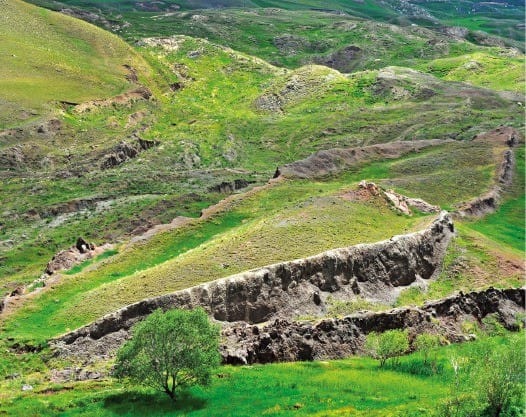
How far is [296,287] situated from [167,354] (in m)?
19.0

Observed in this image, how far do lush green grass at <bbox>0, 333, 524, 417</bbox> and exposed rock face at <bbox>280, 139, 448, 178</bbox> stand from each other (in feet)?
183

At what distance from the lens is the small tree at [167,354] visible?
39312 millimetres

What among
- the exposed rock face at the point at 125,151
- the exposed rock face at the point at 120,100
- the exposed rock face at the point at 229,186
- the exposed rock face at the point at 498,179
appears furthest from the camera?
the exposed rock face at the point at 120,100

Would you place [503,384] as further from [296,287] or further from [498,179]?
[498,179]

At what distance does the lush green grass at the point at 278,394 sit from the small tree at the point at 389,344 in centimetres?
108

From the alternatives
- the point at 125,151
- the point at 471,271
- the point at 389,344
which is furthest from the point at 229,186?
the point at 389,344

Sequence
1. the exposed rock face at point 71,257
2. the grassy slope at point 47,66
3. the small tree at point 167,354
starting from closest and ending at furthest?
the small tree at point 167,354 < the exposed rock face at point 71,257 < the grassy slope at point 47,66

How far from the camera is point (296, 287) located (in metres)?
55.7

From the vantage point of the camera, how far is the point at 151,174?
120m

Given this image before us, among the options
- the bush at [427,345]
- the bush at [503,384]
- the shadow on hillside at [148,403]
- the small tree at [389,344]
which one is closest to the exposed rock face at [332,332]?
the bush at [427,345]

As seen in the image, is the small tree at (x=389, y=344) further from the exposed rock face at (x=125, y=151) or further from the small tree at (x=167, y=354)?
the exposed rock face at (x=125, y=151)

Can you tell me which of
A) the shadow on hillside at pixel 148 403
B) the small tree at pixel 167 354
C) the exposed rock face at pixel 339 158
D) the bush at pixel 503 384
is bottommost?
the exposed rock face at pixel 339 158

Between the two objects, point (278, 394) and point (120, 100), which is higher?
point (278, 394)

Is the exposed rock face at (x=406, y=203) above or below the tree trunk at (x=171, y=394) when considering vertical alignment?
below
